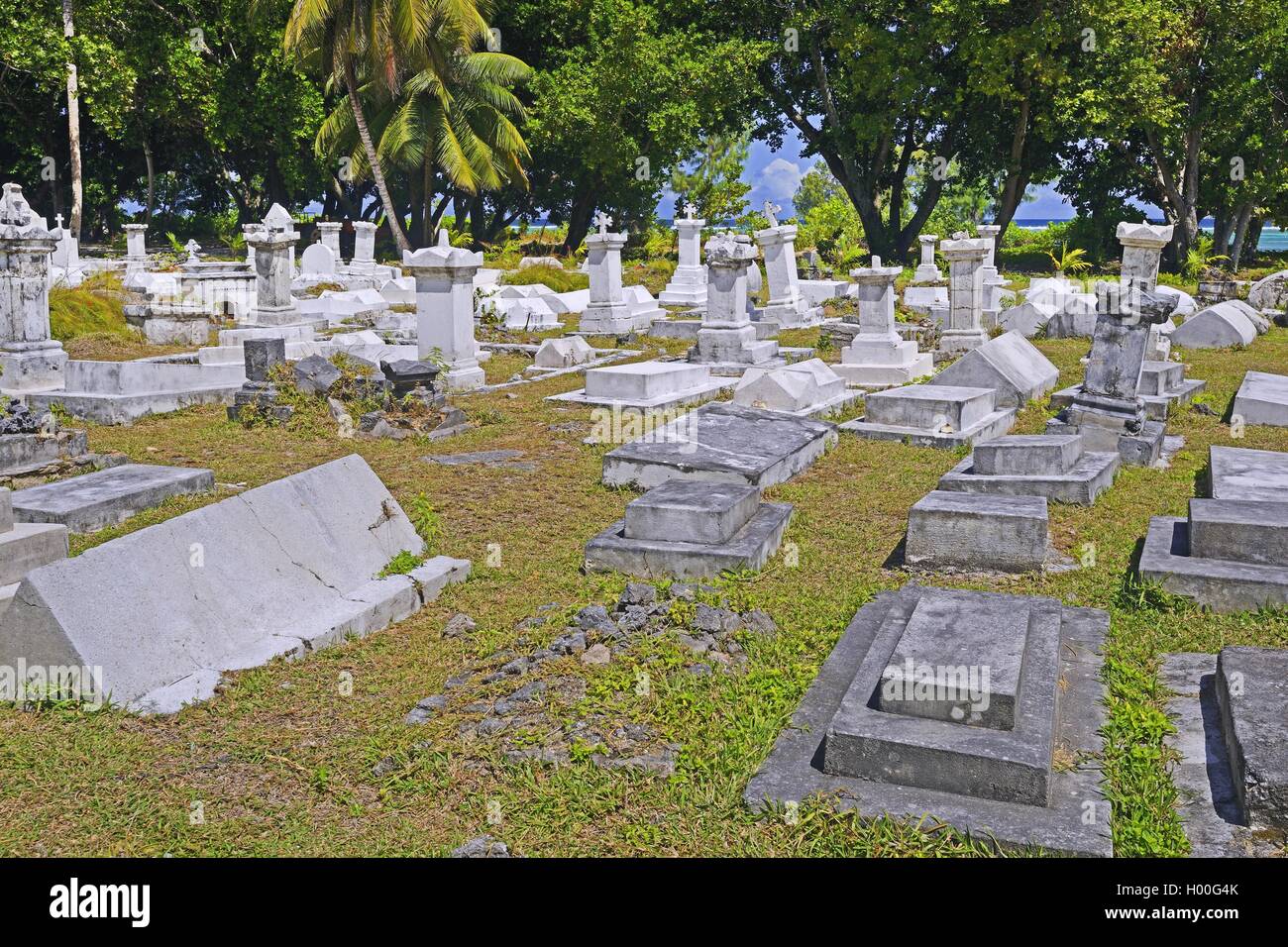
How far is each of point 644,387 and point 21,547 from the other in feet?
22.8

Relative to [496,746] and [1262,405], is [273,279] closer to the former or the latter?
[1262,405]

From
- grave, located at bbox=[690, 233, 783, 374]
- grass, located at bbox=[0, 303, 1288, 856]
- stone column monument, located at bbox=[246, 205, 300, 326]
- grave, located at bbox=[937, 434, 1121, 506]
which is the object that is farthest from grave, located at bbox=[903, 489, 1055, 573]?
stone column monument, located at bbox=[246, 205, 300, 326]

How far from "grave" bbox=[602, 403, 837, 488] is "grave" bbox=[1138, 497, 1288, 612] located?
2800mm

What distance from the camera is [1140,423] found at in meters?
9.27

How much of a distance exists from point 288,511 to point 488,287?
1777 cm

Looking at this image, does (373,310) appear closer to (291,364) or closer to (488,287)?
(488,287)

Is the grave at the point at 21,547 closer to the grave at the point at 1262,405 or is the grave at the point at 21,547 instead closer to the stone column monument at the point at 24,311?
the stone column monument at the point at 24,311

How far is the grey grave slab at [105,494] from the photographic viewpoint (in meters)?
6.78

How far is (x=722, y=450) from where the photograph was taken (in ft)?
27.8

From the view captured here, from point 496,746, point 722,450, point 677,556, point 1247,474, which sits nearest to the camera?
point 496,746

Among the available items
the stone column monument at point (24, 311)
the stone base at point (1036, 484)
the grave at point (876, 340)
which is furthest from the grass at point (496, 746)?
the grave at point (876, 340)

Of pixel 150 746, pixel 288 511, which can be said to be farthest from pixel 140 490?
pixel 150 746

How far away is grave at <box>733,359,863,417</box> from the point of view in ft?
36.8

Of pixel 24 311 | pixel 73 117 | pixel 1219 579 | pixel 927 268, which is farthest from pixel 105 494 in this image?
pixel 73 117
